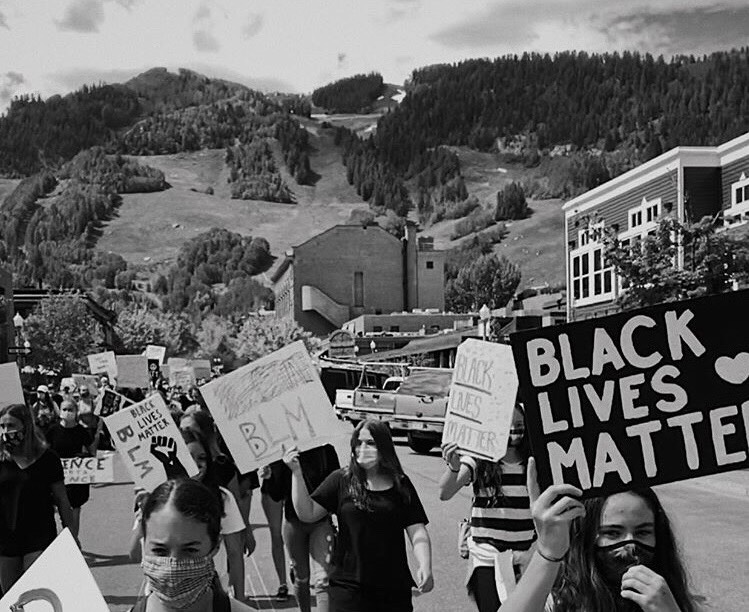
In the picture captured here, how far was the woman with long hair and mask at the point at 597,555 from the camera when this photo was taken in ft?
10.0

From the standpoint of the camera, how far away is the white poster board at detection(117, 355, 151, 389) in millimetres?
25625

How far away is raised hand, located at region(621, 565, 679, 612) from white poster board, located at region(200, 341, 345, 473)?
4.42 meters

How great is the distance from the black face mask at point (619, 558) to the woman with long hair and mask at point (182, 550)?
1119 mm

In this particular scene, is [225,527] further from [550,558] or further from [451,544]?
[451,544]

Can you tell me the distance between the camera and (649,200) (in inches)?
2196

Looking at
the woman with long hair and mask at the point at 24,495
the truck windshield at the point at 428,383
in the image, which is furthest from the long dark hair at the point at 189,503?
the truck windshield at the point at 428,383

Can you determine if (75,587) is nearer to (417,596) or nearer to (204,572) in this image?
(204,572)

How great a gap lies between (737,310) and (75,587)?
2.24 m

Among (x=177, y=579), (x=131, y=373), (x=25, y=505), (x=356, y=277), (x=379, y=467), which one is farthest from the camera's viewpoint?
(x=356, y=277)

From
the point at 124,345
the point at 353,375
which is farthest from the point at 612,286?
the point at 124,345

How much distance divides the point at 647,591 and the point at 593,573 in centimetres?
34

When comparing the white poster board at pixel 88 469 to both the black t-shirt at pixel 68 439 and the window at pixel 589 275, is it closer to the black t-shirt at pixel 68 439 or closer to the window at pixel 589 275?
the black t-shirt at pixel 68 439

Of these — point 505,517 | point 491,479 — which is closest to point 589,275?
point 491,479

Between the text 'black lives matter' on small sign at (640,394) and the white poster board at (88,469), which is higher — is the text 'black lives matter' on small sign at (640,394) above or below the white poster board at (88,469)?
above
